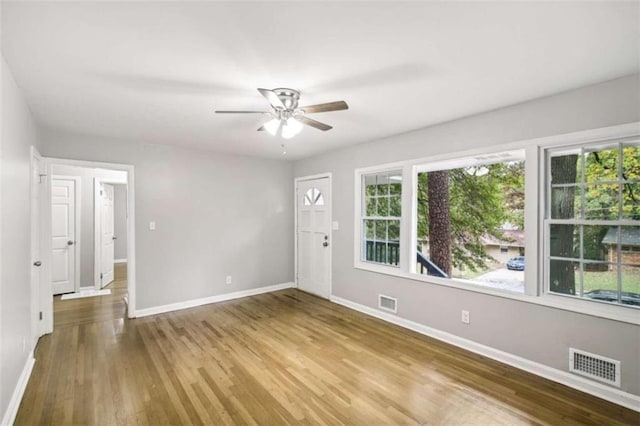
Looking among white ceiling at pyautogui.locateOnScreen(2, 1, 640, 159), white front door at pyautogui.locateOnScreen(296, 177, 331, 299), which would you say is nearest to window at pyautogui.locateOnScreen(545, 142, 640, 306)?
white ceiling at pyautogui.locateOnScreen(2, 1, 640, 159)

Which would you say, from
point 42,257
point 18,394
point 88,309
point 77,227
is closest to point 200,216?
point 42,257

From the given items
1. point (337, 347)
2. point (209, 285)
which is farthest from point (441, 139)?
point (209, 285)

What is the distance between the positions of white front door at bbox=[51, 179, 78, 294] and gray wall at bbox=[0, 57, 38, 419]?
2.88 m

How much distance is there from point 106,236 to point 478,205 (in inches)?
282

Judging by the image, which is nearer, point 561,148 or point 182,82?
point 182,82

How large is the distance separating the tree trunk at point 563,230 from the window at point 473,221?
1879mm

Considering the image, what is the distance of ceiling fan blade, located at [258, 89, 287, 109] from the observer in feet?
6.75

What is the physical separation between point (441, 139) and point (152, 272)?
4307 mm

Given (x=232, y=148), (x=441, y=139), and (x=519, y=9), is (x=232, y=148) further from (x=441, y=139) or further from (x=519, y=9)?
(x=519, y=9)

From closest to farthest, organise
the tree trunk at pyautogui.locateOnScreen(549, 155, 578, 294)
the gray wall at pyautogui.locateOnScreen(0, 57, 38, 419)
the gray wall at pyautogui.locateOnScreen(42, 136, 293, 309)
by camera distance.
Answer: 1. the gray wall at pyautogui.locateOnScreen(0, 57, 38, 419)
2. the tree trunk at pyautogui.locateOnScreen(549, 155, 578, 294)
3. the gray wall at pyautogui.locateOnScreen(42, 136, 293, 309)

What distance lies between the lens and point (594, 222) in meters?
2.42

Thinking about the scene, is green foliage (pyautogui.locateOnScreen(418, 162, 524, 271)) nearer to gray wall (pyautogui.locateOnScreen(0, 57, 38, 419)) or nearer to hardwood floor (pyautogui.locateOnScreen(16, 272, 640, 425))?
hardwood floor (pyautogui.locateOnScreen(16, 272, 640, 425))

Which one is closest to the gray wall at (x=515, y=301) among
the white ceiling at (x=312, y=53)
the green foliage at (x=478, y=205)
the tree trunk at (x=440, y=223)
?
the white ceiling at (x=312, y=53)

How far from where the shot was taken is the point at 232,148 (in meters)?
4.62
